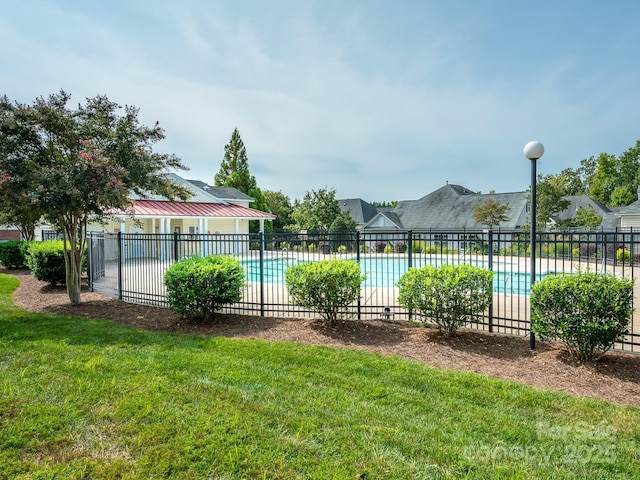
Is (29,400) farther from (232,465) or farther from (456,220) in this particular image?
(456,220)

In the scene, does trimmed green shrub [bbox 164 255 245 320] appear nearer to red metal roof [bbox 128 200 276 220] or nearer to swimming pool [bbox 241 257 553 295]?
swimming pool [bbox 241 257 553 295]

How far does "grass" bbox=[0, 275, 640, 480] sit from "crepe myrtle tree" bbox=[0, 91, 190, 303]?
3.56 m

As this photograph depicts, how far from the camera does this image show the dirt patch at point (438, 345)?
14.1 ft

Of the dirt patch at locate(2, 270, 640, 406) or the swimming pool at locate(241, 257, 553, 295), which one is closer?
the dirt patch at locate(2, 270, 640, 406)

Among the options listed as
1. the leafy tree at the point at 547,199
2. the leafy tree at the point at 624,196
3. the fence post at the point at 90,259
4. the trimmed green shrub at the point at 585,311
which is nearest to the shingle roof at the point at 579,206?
the leafy tree at the point at 624,196

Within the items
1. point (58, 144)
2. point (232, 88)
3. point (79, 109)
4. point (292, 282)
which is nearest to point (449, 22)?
point (232, 88)

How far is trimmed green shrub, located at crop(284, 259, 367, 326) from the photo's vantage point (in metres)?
6.32

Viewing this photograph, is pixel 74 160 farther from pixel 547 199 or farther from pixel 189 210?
pixel 547 199

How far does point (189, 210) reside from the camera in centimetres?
2570

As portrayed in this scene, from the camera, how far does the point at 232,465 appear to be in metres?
2.64

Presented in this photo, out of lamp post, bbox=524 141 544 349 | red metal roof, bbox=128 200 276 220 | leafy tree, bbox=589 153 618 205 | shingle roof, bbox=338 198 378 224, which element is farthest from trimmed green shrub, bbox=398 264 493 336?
leafy tree, bbox=589 153 618 205

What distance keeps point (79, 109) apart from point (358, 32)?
7.03m

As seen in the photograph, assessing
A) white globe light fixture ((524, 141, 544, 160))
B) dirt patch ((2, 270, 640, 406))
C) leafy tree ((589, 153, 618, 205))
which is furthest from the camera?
leafy tree ((589, 153, 618, 205))

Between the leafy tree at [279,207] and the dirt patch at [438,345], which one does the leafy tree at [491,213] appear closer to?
the leafy tree at [279,207]
